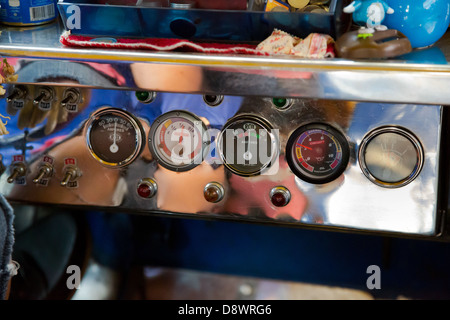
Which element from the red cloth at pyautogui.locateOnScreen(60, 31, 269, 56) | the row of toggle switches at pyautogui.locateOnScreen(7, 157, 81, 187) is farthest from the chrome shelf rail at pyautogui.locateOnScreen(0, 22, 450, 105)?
the row of toggle switches at pyautogui.locateOnScreen(7, 157, 81, 187)

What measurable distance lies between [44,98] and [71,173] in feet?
0.64

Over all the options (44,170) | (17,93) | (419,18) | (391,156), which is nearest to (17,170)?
(44,170)

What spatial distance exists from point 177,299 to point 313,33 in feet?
2.87

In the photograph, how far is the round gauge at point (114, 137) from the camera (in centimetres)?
132

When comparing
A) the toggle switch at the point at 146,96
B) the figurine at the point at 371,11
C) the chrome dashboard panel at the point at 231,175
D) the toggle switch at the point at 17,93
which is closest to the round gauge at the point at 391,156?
the chrome dashboard panel at the point at 231,175

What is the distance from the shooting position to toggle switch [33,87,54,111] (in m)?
1.33

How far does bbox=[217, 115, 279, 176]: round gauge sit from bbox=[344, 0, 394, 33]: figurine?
30 cm

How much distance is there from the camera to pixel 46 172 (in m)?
Result: 1.39

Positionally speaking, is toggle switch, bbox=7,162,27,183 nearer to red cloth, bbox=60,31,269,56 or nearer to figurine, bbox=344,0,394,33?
red cloth, bbox=60,31,269,56

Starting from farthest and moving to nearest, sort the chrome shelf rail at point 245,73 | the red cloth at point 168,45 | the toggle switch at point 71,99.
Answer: the toggle switch at point 71,99 → the red cloth at point 168,45 → the chrome shelf rail at point 245,73

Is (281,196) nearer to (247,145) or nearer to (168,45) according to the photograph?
(247,145)

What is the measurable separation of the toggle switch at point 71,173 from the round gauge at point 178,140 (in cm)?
21

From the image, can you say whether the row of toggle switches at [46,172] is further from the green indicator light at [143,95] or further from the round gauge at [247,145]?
the round gauge at [247,145]

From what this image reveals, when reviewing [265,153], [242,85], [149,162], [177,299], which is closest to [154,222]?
[177,299]
